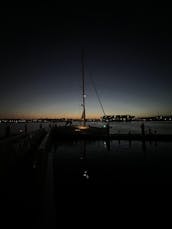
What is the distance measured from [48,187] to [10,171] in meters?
2.33

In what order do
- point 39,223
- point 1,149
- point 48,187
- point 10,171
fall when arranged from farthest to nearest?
point 10,171 < point 1,149 < point 48,187 < point 39,223

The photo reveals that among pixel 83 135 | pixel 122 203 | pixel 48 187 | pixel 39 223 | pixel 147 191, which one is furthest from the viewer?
pixel 83 135

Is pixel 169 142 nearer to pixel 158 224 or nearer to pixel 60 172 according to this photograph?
pixel 60 172

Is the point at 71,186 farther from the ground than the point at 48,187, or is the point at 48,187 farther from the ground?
the point at 48,187

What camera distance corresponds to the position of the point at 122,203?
8953 mm

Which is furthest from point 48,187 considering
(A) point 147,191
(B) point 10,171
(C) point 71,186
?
(A) point 147,191

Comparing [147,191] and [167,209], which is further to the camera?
[147,191]

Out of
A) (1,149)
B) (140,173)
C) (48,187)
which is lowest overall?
(140,173)

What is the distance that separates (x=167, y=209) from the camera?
8406 mm

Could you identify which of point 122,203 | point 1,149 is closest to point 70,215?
point 122,203

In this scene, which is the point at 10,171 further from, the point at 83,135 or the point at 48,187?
the point at 83,135

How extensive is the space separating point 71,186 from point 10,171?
14.6 ft

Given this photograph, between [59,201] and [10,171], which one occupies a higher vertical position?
[10,171]

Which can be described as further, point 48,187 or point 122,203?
point 122,203
